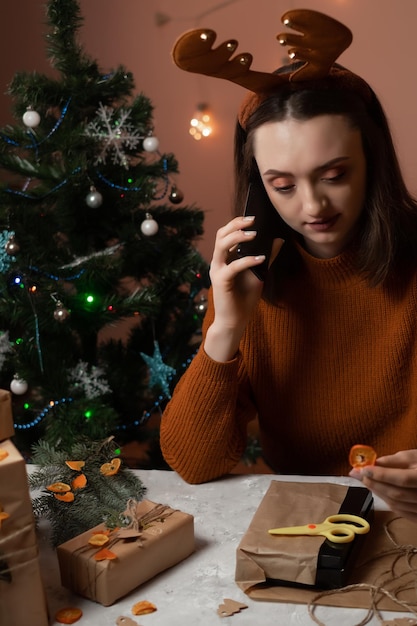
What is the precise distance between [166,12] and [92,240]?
162cm

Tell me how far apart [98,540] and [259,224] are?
0.62 meters

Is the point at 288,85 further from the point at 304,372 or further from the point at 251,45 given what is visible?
the point at 251,45

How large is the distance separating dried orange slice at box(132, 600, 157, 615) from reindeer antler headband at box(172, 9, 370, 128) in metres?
0.73

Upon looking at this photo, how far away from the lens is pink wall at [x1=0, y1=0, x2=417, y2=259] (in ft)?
9.25

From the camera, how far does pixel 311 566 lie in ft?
2.53

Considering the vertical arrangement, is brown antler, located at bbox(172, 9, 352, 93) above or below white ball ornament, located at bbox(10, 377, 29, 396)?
above

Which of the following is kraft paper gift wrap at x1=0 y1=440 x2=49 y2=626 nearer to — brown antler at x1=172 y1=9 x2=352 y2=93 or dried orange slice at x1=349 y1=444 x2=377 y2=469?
dried orange slice at x1=349 y1=444 x2=377 y2=469

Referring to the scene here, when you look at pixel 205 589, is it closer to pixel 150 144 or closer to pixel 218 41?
pixel 150 144

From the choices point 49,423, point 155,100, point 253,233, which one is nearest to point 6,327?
point 49,423

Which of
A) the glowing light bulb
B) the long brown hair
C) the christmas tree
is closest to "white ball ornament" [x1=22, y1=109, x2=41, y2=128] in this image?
the christmas tree

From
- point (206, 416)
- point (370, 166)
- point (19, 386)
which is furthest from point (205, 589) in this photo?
point (19, 386)

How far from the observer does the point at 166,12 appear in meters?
3.01

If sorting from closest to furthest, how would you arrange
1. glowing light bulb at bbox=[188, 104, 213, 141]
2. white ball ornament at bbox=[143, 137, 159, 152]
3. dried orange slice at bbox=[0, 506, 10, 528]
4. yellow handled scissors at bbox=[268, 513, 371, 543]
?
dried orange slice at bbox=[0, 506, 10, 528] < yellow handled scissors at bbox=[268, 513, 371, 543] < white ball ornament at bbox=[143, 137, 159, 152] < glowing light bulb at bbox=[188, 104, 213, 141]

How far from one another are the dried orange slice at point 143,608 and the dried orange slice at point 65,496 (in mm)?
195
